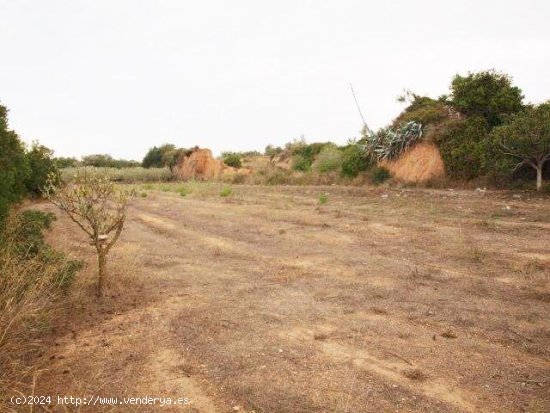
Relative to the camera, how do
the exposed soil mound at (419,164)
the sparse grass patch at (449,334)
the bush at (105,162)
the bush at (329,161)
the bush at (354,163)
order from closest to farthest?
the sparse grass patch at (449,334)
the exposed soil mound at (419,164)
the bush at (354,163)
the bush at (329,161)
the bush at (105,162)

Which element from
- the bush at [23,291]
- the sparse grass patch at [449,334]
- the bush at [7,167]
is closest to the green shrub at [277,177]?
the bush at [7,167]

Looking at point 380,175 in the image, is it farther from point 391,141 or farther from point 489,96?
point 489,96

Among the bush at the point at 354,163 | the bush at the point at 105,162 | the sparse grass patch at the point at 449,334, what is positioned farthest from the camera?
the bush at the point at 105,162

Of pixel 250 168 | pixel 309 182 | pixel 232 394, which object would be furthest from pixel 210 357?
pixel 250 168

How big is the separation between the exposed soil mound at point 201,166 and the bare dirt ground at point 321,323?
23980 mm

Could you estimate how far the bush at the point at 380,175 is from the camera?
1914 cm

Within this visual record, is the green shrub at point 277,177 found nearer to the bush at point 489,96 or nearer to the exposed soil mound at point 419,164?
the exposed soil mound at point 419,164

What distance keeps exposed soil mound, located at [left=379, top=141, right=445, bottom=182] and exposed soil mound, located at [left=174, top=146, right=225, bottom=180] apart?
54.1 ft

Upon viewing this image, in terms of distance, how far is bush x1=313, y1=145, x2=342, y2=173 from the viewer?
912 inches

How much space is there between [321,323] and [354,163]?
665 inches

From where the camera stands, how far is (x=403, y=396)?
10.5 feet

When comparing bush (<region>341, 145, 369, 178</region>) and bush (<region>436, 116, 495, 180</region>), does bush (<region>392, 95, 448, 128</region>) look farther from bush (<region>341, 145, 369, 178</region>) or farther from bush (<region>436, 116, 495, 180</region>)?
bush (<region>341, 145, 369, 178</region>)

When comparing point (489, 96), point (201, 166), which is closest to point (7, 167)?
point (489, 96)

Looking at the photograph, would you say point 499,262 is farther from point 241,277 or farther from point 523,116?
point 523,116
